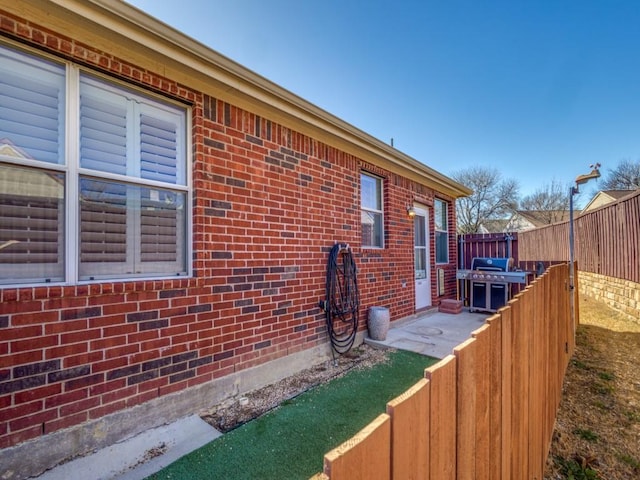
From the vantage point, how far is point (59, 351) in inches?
85.6

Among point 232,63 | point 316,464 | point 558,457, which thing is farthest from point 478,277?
point 232,63

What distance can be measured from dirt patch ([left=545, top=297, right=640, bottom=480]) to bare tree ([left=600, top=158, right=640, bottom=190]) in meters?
29.1

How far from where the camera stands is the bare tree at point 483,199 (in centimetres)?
2517

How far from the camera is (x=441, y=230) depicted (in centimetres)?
793

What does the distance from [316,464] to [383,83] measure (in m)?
9.57

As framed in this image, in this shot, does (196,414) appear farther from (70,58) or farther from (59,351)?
(70,58)

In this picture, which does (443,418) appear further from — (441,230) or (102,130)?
(441,230)

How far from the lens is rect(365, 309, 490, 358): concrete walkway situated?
443 cm

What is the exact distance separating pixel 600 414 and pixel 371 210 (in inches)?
154

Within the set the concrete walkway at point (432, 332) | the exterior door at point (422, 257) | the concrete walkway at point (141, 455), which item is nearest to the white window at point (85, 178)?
the concrete walkway at point (141, 455)

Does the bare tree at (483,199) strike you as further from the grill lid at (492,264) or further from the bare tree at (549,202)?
the grill lid at (492,264)

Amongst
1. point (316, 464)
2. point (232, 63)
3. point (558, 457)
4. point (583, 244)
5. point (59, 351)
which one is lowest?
point (558, 457)

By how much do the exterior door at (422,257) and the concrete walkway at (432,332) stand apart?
0.38 m

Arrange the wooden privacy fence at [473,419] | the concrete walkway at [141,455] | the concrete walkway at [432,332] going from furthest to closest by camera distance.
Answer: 1. the concrete walkway at [432,332]
2. the concrete walkway at [141,455]
3. the wooden privacy fence at [473,419]
